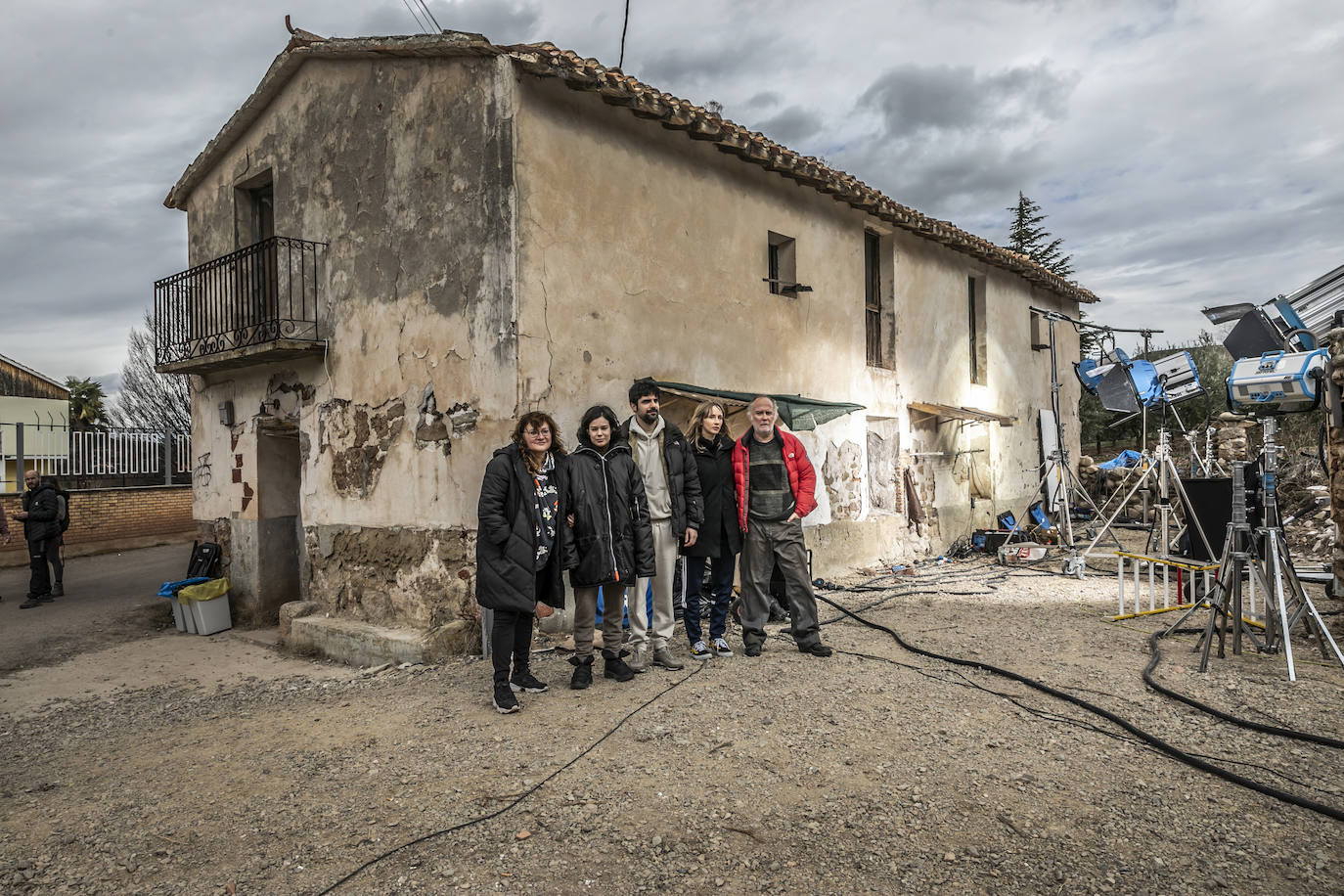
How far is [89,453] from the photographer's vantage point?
15.6 m

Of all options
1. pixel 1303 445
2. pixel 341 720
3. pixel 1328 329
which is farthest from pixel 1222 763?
pixel 1303 445

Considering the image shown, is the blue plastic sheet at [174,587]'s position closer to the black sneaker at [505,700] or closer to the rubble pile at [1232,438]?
the black sneaker at [505,700]

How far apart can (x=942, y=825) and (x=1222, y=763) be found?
153 centimetres

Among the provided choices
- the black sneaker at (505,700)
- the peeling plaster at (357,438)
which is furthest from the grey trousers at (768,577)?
the peeling plaster at (357,438)

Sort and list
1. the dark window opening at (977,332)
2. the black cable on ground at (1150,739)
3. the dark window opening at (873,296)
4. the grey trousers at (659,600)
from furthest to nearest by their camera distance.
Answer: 1. the dark window opening at (977,332)
2. the dark window opening at (873,296)
3. the grey trousers at (659,600)
4. the black cable on ground at (1150,739)

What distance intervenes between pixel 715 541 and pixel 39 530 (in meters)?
9.66

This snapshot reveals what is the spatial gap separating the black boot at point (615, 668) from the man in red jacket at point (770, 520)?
3.21 feet

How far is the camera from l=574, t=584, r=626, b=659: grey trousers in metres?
4.85

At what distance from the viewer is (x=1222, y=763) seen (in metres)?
3.42

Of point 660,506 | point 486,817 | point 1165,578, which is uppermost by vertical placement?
point 660,506

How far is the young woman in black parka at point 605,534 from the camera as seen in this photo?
471cm

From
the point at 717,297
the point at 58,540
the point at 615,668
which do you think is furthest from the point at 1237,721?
the point at 58,540

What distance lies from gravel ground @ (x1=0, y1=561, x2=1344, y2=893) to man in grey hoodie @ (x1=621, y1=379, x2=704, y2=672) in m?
0.33

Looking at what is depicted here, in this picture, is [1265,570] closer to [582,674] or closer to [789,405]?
[789,405]
